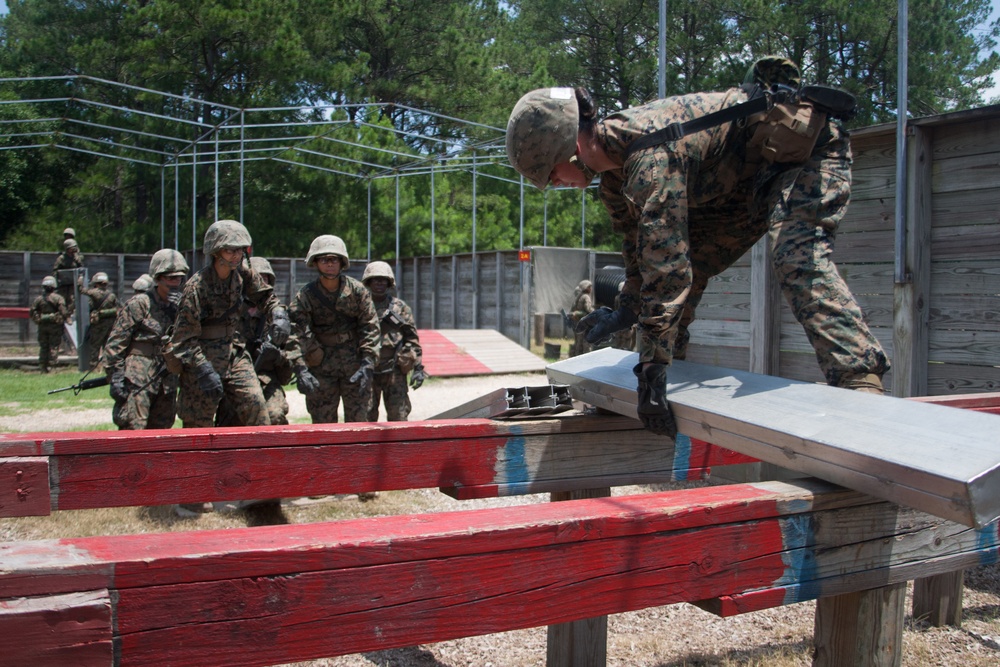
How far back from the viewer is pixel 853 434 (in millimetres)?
2092

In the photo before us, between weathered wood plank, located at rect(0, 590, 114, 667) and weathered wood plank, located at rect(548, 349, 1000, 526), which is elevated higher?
weathered wood plank, located at rect(548, 349, 1000, 526)

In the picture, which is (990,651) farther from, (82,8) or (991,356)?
(82,8)

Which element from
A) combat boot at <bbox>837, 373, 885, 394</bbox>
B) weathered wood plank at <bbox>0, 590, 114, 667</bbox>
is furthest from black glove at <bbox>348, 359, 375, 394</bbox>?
weathered wood plank at <bbox>0, 590, 114, 667</bbox>

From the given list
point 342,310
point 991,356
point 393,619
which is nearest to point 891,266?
point 991,356

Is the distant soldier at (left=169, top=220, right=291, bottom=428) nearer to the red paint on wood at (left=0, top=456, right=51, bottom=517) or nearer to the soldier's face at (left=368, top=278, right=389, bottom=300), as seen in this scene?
the soldier's face at (left=368, top=278, right=389, bottom=300)

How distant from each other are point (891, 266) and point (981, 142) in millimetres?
1086

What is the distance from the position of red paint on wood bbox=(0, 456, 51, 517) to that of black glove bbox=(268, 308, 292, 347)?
14.3 feet

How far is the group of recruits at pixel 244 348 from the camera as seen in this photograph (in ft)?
21.7

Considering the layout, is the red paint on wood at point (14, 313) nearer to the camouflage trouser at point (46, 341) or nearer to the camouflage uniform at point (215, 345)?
the camouflage trouser at point (46, 341)

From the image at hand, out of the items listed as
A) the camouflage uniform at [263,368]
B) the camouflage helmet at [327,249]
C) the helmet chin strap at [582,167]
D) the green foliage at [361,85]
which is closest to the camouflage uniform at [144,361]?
the camouflage uniform at [263,368]

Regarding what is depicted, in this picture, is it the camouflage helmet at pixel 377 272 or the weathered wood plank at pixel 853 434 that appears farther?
the camouflage helmet at pixel 377 272

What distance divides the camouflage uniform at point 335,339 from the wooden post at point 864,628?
18.4 ft

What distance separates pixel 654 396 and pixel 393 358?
565cm

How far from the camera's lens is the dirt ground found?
394 cm
